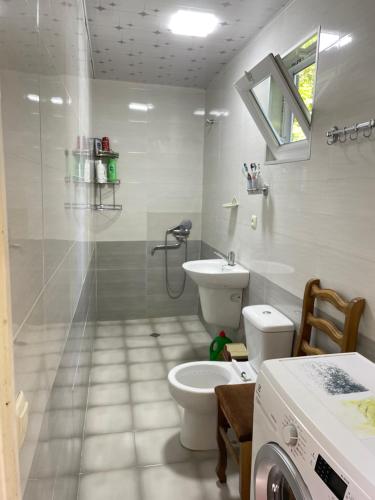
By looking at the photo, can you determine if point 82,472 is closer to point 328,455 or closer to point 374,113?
point 328,455

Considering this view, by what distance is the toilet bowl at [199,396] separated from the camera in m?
1.87

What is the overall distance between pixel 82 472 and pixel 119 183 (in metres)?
2.60

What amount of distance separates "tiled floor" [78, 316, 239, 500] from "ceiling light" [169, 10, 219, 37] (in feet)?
8.42

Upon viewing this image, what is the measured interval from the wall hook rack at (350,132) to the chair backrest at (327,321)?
2.11 feet

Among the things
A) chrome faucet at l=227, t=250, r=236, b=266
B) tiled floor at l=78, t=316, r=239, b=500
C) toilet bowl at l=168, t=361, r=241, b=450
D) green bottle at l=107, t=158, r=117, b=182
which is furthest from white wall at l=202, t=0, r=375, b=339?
green bottle at l=107, t=158, r=117, b=182

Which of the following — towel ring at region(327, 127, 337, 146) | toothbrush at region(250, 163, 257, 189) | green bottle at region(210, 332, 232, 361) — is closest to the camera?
towel ring at region(327, 127, 337, 146)

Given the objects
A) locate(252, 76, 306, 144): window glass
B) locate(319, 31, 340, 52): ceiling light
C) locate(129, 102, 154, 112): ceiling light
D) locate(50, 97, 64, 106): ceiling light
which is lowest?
locate(50, 97, 64, 106): ceiling light

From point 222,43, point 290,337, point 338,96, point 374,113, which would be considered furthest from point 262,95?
point 290,337

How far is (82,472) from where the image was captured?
183cm

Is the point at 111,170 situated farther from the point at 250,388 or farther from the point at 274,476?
the point at 274,476

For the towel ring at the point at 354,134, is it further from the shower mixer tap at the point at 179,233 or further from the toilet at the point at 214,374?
the shower mixer tap at the point at 179,233

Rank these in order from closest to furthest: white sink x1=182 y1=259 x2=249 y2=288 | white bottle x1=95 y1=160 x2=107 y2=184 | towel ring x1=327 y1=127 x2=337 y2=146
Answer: towel ring x1=327 y1=127 x2=337 y2=146, white sink x1=182 y1=259 x2=249 y2=288, white bottle x1=95 y1=160 x2=107 y2=184

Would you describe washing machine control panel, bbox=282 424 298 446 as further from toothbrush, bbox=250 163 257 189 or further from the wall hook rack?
toothbrush, bbox=250 163 257 189

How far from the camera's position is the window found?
1.72 meters
